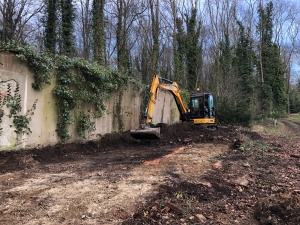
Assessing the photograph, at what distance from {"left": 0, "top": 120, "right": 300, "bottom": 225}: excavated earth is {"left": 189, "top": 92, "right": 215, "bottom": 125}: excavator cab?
576cm

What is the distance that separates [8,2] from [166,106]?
14.0 m

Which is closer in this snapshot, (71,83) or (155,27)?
(71,83)

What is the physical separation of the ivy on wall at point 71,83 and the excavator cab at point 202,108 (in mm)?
6112

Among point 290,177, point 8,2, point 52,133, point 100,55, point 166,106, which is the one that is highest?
point 8,2

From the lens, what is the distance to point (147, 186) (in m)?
5.76

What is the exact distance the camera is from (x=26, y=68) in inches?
330

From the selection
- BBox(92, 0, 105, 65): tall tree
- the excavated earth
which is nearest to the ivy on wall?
the excavated earth

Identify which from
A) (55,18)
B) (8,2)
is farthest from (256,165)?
(8,2)

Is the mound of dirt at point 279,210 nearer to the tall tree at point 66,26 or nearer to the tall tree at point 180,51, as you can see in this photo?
the tall tree at point 66,26

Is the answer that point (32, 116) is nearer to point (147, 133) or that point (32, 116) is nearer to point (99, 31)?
point (147, 133)

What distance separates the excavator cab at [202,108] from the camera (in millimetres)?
16250

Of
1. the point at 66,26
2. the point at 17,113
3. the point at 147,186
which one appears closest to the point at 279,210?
the point at 147,186

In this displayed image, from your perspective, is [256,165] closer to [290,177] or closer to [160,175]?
[290,177]

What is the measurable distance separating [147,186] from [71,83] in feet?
19.2
